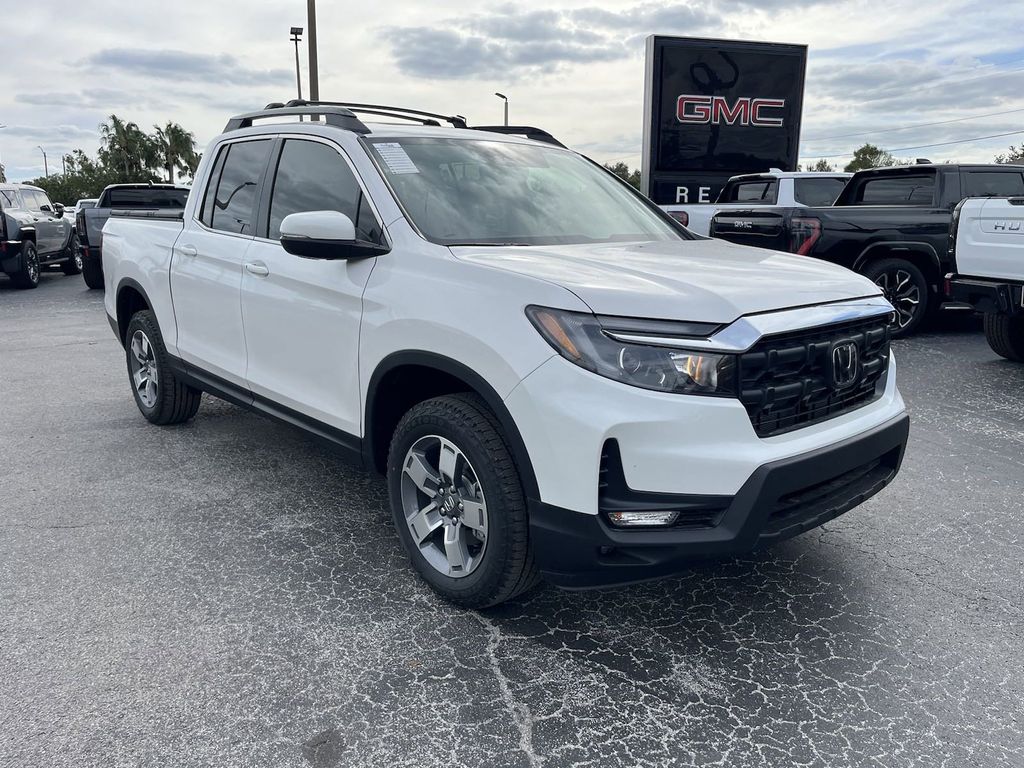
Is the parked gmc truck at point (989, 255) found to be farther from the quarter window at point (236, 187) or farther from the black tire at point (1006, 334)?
the quarter window at point (236, 187)

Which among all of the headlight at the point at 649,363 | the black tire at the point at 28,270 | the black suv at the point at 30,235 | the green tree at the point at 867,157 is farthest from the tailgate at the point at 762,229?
the green tree at the point at 867,157

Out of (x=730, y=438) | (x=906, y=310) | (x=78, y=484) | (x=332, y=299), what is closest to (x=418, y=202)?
(x=332, y=299)

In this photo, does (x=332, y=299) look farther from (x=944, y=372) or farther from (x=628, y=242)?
(x=944, y=372)

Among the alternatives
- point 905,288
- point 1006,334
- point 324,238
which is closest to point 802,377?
point 324,238

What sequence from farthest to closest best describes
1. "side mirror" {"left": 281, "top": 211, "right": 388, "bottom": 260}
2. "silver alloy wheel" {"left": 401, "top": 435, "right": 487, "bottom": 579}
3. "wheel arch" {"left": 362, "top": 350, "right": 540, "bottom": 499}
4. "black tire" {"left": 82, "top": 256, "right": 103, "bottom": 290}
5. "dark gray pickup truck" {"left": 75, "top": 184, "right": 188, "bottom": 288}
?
"black tire" {"left": 82, "top": 256, "right": 103, "bottom": 290} < "dark gray pickup truck" {"left": 75, "top": 184, "right": 188, "bottom": 288} < "side mirror" {"left": 281, "top": 211, "right": 388, "bottom": 260} < "silver alloy wheel" {"left": 401, "top": 435, "right": 487, "bottom": 579} < "wheel arch" {"left": 362, "top": 350, "right": 540, "bottom": 499}

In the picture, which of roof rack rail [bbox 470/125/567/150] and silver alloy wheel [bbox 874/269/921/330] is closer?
roof rack rail [bbox 470/125/567/150]

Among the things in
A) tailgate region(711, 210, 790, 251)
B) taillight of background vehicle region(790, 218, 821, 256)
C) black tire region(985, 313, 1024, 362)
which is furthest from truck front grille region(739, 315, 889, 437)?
taillight of background vehicle region(790, 218, 821, 256)

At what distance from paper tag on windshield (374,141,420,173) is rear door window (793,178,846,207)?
8.84 meters

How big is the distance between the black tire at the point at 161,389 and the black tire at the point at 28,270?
36.3 ft

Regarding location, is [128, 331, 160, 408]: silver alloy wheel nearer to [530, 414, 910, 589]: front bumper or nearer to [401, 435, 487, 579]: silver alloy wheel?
[401, 435, 487, 579]: silver alloy wheel

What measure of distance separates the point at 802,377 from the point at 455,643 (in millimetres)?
1485

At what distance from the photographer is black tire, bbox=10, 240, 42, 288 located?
48.6ft

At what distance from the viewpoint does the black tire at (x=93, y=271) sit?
1418cm

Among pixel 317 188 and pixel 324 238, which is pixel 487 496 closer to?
pixel 324 238
